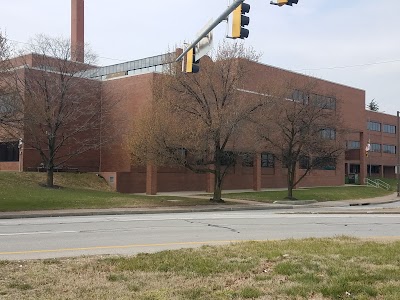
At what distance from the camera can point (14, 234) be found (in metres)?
13.9

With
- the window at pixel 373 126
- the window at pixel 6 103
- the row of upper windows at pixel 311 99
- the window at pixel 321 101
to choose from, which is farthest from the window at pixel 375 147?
the window at pixel 6 103

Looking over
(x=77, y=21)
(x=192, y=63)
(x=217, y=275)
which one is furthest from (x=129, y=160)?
(x=217, y=275)

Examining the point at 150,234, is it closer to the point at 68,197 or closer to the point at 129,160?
the point at 68,197

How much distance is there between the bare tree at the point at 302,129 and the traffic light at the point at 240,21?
2162 cm

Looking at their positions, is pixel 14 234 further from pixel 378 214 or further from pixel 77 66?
pixel 77 66

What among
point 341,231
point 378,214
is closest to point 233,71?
point 378,214

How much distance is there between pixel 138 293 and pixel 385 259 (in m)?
4.37

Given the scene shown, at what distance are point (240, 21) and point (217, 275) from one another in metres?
6.82

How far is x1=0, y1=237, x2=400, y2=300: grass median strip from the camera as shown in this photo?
18.9 ft

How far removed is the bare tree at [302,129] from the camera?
34375 mm

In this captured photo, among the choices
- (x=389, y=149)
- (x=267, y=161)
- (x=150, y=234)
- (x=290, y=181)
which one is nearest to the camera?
(x=150, y=234)

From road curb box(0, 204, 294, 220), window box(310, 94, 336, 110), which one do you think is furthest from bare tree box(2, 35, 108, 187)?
window box(310, 94, 336, 110)

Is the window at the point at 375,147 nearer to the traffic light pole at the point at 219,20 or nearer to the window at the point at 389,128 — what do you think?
the window at the point at 389,128

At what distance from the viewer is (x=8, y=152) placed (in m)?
40.8
